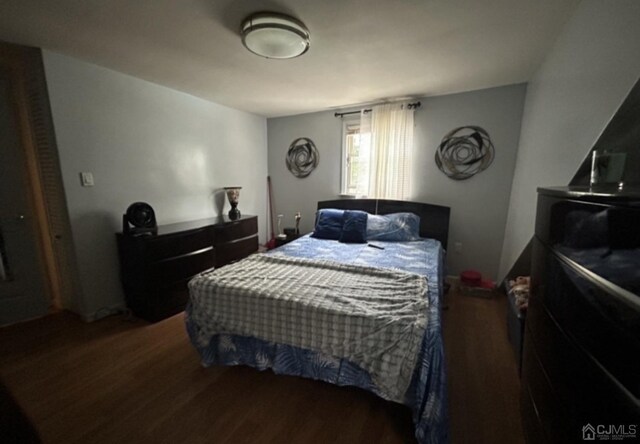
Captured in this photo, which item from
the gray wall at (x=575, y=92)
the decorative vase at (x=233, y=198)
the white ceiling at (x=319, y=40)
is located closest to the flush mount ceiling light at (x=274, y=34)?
the white ceiling at (x=319, y=40)

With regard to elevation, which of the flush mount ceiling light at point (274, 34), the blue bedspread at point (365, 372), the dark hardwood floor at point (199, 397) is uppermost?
the flush mount ceiling light at point (274, 34)

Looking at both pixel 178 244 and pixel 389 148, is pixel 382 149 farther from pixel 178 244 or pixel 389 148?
pixel 178 244

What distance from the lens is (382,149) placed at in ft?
11.0

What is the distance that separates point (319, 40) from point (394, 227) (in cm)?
201

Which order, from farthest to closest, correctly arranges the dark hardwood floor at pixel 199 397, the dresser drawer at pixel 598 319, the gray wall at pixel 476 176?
1. the gray wall at pixel 476 176
2. the dark hardwood floor at pixel 199 397
3. the dresser drawer at pixel 598 319

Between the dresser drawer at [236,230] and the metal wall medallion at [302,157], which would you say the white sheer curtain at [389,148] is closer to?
the metal wall medallion at [302,157]

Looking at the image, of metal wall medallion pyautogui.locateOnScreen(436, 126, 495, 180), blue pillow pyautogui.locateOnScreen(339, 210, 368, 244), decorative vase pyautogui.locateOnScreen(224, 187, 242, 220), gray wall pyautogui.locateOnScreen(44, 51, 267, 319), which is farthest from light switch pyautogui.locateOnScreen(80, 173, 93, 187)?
metal wall medallion pyautogui.locateOnScreen(436, 126, 495, 180)

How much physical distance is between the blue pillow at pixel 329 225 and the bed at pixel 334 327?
1030 millimetres

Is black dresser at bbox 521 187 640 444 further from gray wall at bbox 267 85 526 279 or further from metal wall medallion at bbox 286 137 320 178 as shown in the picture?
metal wall medallion at bbox 286 137 320 178

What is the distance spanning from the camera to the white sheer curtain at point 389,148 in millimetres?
3217

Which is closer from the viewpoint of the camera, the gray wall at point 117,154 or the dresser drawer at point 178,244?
the gray wall at point 117,154

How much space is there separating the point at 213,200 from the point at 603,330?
3.66 m

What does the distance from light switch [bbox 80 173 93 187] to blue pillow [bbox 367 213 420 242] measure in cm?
279

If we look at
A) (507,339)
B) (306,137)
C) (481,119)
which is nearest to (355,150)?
(306,137)
